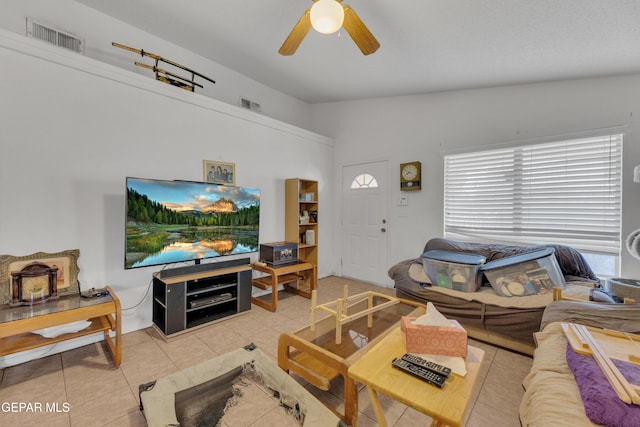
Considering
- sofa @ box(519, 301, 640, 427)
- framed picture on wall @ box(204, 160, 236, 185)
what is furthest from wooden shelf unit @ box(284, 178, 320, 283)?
sofa @ box(519, 301, 640, 427)

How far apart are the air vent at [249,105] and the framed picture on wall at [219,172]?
101 centimetres

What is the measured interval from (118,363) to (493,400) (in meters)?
2.60

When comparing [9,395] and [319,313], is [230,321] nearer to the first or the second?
[319,313]

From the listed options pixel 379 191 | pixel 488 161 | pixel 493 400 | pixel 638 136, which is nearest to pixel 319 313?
pixel 493 400

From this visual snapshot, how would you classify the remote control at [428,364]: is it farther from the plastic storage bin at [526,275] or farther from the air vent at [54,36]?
the air vent at [54,36]

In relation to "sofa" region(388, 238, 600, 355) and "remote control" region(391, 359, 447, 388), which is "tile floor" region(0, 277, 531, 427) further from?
"remote control" region(391, 359, 447, 388)

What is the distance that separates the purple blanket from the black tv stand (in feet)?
8.47

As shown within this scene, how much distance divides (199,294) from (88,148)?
1632 millimetres

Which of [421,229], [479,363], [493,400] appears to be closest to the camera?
[479,363]

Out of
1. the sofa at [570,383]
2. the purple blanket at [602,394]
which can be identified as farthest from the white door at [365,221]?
the purple blanket at [602,394]

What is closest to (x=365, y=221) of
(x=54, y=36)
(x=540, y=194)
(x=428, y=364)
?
(x=540, y=194)

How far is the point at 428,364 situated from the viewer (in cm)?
120

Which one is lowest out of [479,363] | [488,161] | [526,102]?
[479,363]

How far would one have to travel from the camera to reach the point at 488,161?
3146 mm
